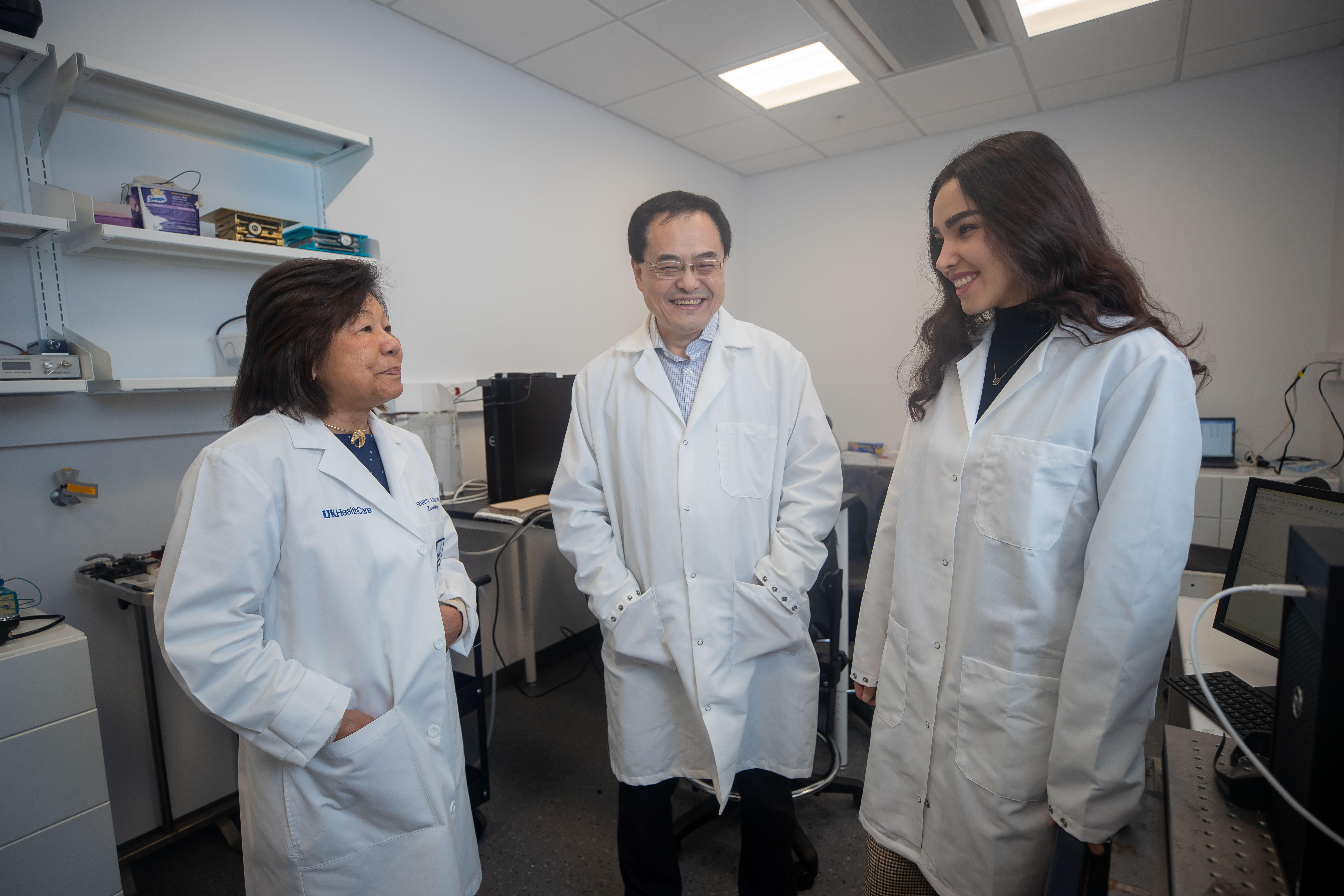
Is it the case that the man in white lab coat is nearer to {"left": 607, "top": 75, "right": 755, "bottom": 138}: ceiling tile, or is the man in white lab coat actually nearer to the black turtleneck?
the black turtleneck

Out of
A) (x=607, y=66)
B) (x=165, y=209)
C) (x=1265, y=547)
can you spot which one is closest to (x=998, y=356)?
(x=1265, y=547)

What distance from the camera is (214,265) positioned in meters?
1.92

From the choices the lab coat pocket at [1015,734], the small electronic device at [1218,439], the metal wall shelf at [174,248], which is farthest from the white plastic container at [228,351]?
the small electronic device at [1218,439]

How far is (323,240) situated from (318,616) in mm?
1264

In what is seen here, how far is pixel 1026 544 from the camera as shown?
0.99 m

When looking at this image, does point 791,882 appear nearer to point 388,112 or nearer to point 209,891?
point 209,891

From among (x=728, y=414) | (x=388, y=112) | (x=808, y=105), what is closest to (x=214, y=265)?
(x=388, y=112)

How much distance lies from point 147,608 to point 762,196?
408cm

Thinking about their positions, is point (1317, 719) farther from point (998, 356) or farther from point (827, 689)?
point (827, 689)

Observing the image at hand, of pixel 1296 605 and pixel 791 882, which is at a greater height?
pixel 1296 605

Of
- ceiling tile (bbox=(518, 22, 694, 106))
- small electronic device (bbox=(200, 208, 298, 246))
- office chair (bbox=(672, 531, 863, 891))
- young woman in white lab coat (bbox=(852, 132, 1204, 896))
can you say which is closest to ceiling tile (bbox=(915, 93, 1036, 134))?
ceiling tile (bbox=(518, 22, 694, 106))

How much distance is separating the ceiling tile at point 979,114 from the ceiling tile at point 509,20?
2.06 metres

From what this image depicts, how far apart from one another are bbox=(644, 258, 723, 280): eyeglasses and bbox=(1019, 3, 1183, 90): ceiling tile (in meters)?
2.29

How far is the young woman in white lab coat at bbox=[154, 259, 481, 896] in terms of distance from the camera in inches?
39.0
